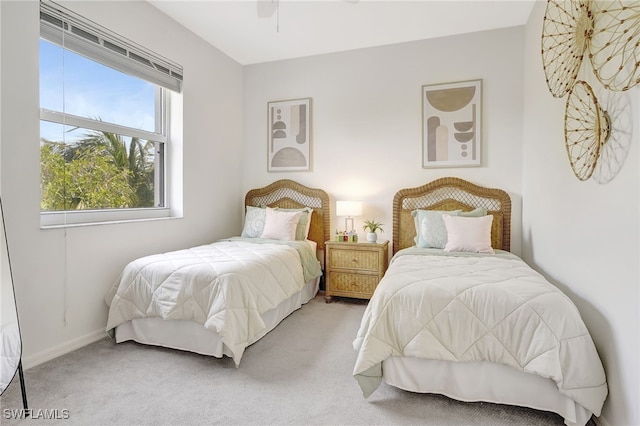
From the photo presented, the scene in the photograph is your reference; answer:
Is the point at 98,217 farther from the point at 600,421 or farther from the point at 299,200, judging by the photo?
the point at 600,421

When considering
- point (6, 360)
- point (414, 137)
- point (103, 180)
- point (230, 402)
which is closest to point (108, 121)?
point (103, 180)

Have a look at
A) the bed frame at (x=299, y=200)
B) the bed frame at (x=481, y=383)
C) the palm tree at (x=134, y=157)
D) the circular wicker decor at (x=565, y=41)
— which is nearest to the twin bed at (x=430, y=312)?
the bed frame at (x=481, y=383)

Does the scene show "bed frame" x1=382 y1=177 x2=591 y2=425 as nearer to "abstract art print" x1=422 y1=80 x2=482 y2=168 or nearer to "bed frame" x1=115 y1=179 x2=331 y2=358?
"bed frame" x1=115 y1=179 x2=331 y2=358

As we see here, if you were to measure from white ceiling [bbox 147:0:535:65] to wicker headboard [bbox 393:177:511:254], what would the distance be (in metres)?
1.56

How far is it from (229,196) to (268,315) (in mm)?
1959

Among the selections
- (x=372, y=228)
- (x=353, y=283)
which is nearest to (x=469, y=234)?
(x=372, y=228)

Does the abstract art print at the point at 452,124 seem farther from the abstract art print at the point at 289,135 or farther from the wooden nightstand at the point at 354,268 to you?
the abstract art print at the point at 289,135

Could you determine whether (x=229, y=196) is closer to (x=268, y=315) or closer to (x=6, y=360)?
(x=268, y=315)

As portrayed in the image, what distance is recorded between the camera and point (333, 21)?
3299 millimetres

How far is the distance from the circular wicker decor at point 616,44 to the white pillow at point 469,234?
5.22 ft

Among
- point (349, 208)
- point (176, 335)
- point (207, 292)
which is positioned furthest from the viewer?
point (349, 208)

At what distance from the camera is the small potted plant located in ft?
12.0

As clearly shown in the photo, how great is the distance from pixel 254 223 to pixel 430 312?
248 cm

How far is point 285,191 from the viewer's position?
167 inches
